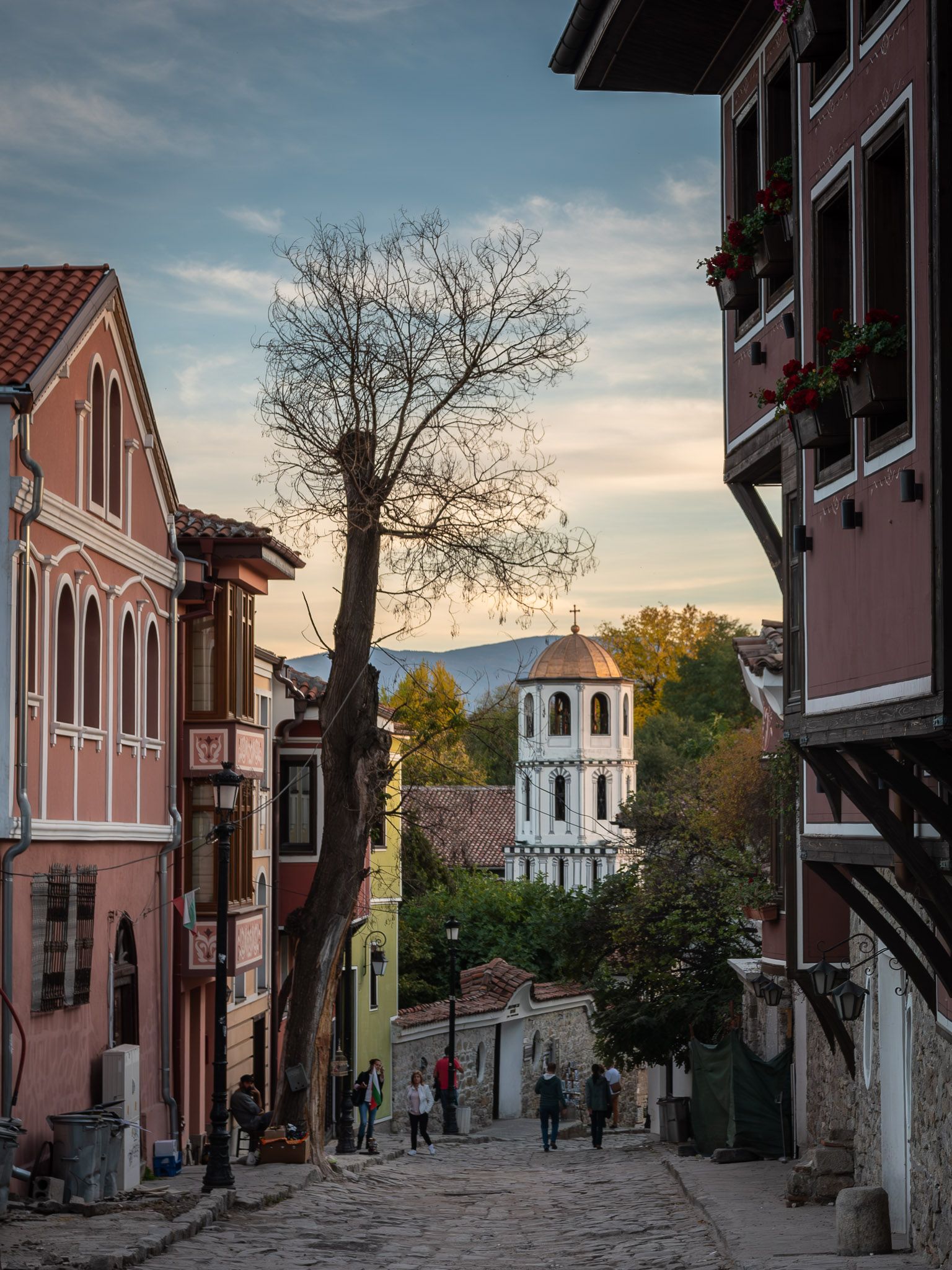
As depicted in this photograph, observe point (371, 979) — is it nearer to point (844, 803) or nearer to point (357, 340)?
point (357, 340)

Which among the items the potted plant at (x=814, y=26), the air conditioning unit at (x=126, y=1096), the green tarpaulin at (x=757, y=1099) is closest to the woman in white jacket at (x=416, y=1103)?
the green tarpaulin at (x=757, y=1099)

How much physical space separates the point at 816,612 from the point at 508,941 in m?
44.0

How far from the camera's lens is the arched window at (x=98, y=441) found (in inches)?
757

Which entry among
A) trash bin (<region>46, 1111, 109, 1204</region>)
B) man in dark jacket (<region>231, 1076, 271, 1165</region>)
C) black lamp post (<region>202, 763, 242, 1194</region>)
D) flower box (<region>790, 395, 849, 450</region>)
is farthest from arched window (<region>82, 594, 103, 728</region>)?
flower box (<region>790, 395, 849, 450</region>)

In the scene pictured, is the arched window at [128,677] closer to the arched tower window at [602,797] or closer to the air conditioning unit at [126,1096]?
the air conditioning unit at [126,1096]

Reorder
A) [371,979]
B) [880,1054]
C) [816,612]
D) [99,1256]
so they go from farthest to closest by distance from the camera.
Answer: [371,979], [880,1054], [99,1256], [816,612]

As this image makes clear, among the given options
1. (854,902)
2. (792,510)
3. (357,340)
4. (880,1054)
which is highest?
(357,340)

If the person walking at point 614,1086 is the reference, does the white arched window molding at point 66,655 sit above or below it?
above

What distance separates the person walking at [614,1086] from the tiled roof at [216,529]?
19.9 meters

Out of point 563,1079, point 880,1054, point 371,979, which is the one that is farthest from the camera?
point 563,1079

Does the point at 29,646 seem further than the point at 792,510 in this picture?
Yes

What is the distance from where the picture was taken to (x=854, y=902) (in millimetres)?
13234

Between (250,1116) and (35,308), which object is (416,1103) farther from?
(35,308)

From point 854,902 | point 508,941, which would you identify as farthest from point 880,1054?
point 508,941
